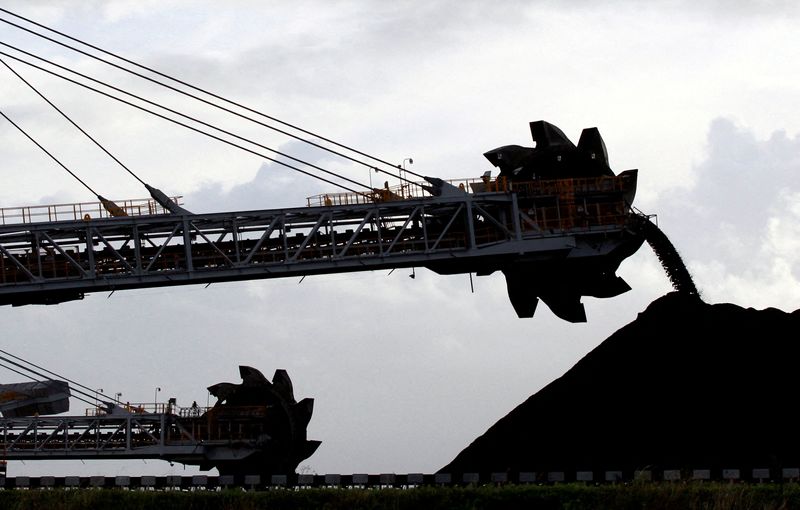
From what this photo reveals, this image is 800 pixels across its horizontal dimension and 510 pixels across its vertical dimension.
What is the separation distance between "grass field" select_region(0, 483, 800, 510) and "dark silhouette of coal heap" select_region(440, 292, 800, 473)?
596 inches

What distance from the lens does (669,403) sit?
55.8 meters

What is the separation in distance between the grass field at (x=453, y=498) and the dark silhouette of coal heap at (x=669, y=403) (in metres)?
15.1

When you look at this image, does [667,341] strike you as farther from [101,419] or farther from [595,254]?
[101,419]

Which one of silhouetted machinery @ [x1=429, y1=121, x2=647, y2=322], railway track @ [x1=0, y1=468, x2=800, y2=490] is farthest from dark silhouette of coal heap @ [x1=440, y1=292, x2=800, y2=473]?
railway track @ [x1=0, y1=468, x2=800, y2=490]

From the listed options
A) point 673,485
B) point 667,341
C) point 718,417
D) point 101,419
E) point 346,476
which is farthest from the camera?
point 101,419

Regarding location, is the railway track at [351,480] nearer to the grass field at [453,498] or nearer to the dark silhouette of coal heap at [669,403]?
the grass field at [453,498]

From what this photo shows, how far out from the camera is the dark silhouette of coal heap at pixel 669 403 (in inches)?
2076

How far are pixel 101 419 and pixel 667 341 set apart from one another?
88.6ft

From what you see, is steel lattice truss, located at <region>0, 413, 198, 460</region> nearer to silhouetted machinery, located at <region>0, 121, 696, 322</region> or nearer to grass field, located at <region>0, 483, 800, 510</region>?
silhouetted machinery, located at <region>0, 121, 696, 322</region>

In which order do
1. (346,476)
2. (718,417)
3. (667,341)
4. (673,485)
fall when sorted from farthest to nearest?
(667,341) → (718,417) → (346,476) → (673,485)

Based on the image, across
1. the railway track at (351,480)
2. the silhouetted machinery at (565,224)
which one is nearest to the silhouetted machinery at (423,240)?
the silhouetted machinery at (565,224)

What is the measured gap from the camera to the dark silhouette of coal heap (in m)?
52.7

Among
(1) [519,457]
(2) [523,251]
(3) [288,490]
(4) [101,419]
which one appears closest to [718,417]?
(1) [519,457]

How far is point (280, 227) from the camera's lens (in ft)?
198
